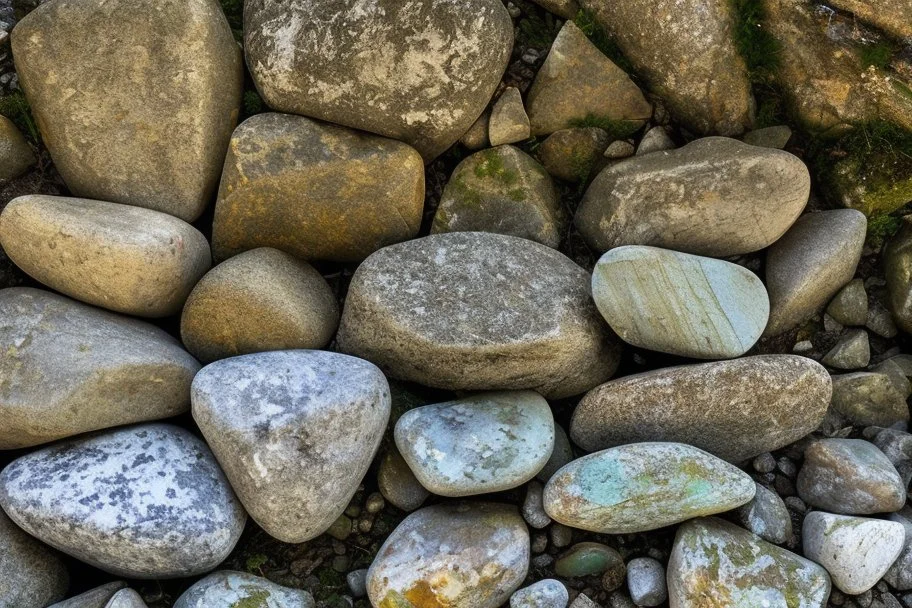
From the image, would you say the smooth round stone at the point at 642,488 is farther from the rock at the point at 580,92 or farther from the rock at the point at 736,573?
the rock at the point at 580,92

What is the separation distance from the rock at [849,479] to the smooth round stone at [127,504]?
198cm

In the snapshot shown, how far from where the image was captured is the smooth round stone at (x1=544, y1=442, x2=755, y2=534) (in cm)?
240

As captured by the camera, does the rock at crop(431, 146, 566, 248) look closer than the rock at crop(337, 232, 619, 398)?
No

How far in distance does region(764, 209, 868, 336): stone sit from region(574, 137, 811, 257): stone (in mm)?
82

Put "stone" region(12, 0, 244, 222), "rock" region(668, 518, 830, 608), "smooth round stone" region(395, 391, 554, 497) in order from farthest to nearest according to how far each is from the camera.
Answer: "stone" region(12, 0, 244, 222), "smooth round stone" region(395, 391, 554, 497), "rock" region(668, 518, 830, 608)

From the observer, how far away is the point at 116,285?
8.39 ft

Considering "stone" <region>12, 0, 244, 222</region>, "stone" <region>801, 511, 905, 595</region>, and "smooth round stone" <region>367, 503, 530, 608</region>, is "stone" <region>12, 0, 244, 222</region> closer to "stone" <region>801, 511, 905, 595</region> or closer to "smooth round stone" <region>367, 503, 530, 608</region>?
"smooth round stone" <region>367, 503, 530, 608</region>

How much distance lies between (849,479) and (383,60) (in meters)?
2.15

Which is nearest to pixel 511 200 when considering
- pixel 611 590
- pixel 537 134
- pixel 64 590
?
pixel 537 134

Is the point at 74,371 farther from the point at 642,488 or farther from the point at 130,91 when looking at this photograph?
the point at 642,488

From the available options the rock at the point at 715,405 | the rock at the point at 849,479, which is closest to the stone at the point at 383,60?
the rock at the point at 715,405

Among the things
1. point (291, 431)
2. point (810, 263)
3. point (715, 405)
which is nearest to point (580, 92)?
point (810, 263)

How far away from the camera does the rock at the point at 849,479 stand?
2516mm

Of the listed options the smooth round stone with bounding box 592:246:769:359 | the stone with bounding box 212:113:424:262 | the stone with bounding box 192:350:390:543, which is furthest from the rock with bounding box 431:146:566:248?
the stone with bounding box 192:350:390:543
